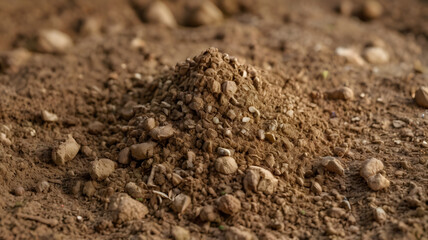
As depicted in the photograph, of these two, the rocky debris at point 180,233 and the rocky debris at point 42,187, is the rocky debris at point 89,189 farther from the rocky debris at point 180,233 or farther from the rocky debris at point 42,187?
the rocky debris at point 180,233

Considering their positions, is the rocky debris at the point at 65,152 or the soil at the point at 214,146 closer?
the soil at the point at 214,146

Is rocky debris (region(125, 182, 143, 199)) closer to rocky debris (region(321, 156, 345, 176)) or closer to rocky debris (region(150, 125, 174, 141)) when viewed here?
rocky debris (region(150, 125, 174, 141))

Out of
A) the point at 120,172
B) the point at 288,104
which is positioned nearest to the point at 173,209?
the point at 120,172

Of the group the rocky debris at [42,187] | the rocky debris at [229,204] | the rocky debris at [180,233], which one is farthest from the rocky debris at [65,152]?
the rocky debris at [229,204]

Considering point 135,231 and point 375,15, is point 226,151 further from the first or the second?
point 375,15

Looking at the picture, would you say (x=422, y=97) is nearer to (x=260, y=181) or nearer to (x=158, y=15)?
(x=260, y=181)

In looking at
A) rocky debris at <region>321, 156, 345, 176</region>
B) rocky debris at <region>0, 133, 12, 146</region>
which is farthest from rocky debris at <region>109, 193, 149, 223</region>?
rocky debris at <region>321, 156, 345, 176</region>

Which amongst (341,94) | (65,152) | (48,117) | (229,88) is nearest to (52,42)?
(48,117)
